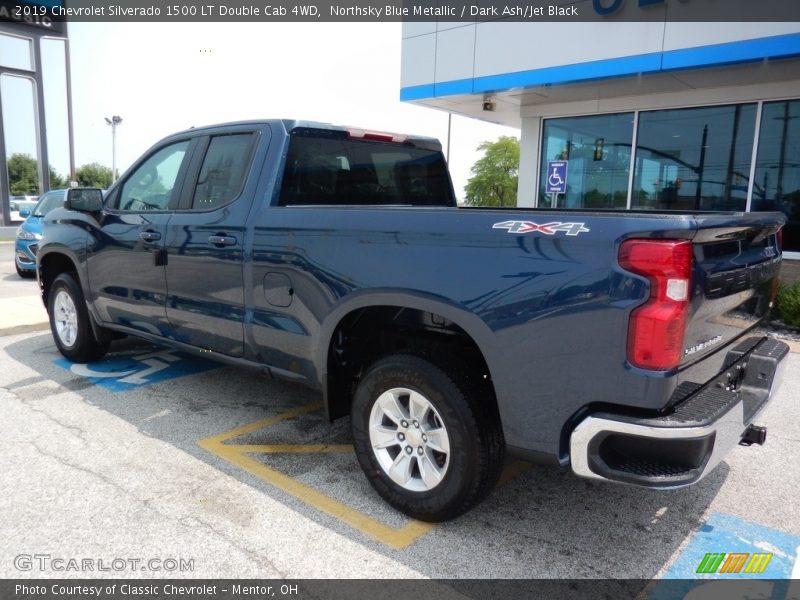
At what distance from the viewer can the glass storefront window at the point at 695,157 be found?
33.0ft

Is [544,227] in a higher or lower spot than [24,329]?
higher

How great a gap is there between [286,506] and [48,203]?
10.4 meters

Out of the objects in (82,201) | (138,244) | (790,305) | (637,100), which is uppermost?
(637,100)

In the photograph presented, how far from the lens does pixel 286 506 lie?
122 inches

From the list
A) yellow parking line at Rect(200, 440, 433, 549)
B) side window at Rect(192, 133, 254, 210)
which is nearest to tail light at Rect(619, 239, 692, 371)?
yellow parking line at Rect(200, 440, 433, 549)

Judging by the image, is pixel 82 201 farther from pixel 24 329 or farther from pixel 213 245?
pixel 24 329

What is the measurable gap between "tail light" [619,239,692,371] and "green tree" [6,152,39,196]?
80374mm

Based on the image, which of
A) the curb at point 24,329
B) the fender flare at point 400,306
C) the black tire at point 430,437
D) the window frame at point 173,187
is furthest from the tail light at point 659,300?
the curb at point 24,329

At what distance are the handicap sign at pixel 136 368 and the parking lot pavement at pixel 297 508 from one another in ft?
1.75

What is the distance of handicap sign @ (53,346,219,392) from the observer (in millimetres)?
5023

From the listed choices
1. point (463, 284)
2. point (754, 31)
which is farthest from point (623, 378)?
point (754, 31)

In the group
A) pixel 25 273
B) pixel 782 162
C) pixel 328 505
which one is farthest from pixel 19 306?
pixel 782 162

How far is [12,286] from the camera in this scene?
33.3 feet

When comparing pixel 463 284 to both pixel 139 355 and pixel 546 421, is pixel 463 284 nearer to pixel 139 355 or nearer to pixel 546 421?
pixel 546 421
